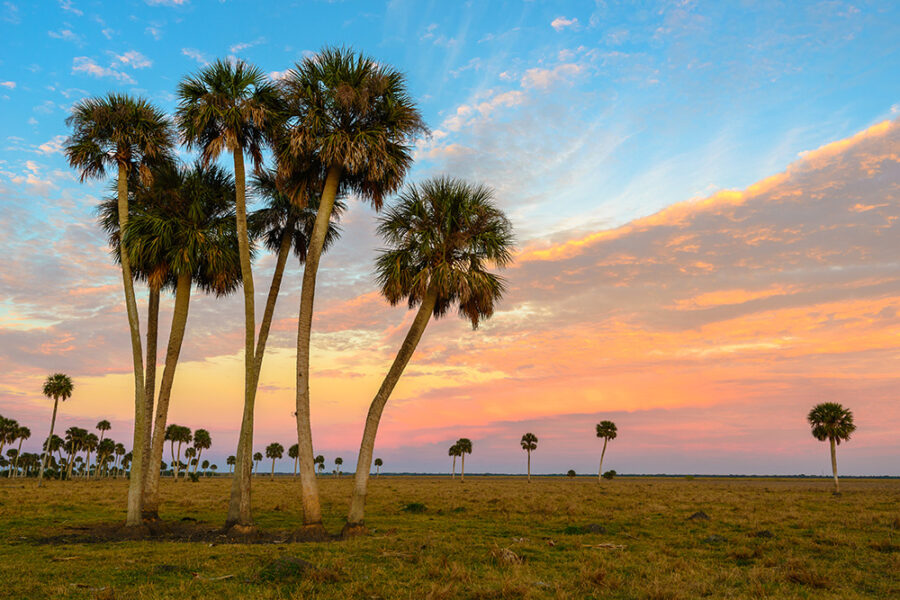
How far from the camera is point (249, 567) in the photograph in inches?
557

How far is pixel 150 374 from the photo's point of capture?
2352cm

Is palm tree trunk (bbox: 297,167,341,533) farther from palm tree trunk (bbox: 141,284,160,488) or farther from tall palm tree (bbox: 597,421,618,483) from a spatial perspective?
tall palm tree (bbox: 597,421,618,483)

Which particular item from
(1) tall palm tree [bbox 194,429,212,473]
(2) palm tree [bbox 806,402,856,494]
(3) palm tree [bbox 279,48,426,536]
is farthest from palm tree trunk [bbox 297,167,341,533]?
(1) tall palm tree [bbox 194,429,212,473]

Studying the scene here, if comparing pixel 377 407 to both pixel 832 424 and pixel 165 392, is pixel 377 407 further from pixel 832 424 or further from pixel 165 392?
pixel 832 424

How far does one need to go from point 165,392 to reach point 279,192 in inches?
397

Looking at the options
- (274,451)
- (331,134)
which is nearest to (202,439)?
(274,451)

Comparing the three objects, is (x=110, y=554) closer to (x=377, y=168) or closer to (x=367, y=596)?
(x=367, y=596)

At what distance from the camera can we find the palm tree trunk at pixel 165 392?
920 inches

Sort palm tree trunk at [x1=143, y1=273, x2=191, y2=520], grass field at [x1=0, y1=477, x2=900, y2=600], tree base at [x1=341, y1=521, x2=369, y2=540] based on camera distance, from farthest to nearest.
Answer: palm tree trunk at [x1=143, y1=273, x2=191, y2=520] < tree base at [x1=341, y1=521, x2=369, y2=540] < grass field at [x1=0, y1=477, x2=900, y2=600]

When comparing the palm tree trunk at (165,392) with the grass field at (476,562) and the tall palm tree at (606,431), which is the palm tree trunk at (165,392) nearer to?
the grass field at (476,562)

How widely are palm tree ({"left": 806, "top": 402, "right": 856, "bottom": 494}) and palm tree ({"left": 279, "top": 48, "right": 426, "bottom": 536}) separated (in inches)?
2743

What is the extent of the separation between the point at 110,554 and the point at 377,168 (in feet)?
51.6

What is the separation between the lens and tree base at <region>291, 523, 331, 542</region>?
20.3m

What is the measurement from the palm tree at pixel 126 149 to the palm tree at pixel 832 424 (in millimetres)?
74614
